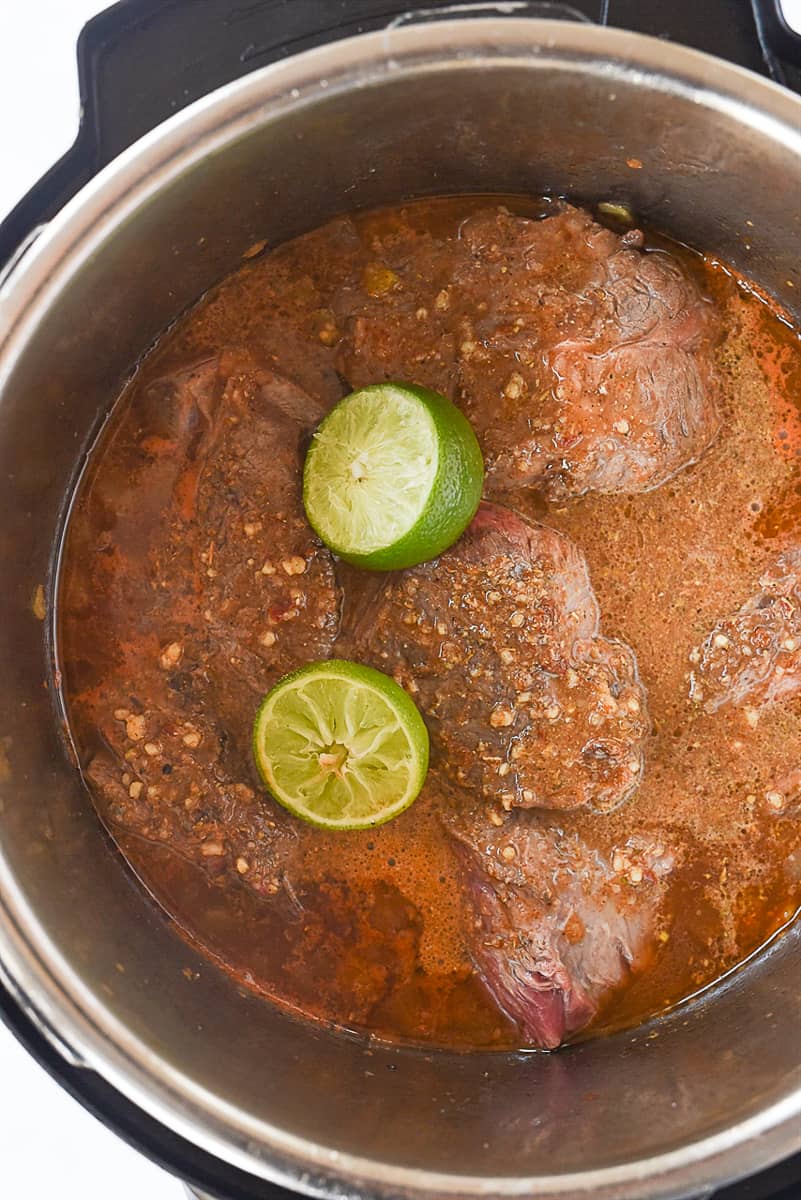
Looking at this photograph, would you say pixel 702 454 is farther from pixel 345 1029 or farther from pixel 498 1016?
pixel 345 1029

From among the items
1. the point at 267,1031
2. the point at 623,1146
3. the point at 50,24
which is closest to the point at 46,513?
the point at 50,24

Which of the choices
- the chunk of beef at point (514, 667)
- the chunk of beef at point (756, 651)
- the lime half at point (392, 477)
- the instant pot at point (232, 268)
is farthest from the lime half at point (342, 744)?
the chunk of beef at point (756, 651)

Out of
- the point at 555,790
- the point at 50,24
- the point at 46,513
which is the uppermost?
the point at 50,24

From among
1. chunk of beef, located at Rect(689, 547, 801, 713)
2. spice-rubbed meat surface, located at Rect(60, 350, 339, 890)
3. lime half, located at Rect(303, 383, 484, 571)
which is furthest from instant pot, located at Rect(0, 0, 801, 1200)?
chunk of beef, located at Rect(689, 547, 801, 713)

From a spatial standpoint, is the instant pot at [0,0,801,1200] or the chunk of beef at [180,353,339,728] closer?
the instant pot at [0,0,801,1200]

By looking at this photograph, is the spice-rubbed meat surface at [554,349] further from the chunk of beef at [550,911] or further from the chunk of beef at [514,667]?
the chunk of beef at [550,911]

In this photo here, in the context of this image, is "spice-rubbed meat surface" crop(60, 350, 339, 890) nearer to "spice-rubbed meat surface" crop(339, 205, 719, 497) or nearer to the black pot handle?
"spice-rubbed meat surface" crop(339, 205, 719, 497)

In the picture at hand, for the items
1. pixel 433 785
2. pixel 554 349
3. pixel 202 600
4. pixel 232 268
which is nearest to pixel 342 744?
pixel 433 785
